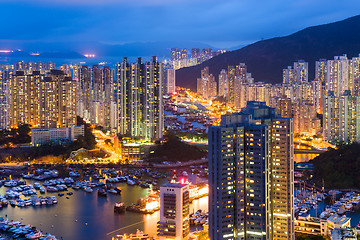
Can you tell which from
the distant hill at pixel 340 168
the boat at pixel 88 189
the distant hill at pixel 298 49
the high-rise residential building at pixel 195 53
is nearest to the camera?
the boat at pixel 88 189

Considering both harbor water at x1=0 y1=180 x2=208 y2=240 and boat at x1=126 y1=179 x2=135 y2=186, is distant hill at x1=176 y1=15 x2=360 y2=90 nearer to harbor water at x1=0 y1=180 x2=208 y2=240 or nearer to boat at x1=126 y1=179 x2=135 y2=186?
boat at x1=126 y1=179 x2=135 y2=186

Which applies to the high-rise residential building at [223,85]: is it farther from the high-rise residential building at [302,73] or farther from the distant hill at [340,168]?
the distant hill at [340,168]

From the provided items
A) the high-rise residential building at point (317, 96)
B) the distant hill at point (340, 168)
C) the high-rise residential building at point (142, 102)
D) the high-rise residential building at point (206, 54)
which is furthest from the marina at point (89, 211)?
the high-rise residential building at point (206, 54)

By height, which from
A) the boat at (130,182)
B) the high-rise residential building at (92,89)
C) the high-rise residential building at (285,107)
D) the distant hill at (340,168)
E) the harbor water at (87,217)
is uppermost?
the high-rise residential building at (92,89)

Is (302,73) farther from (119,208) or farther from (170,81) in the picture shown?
(119,208)

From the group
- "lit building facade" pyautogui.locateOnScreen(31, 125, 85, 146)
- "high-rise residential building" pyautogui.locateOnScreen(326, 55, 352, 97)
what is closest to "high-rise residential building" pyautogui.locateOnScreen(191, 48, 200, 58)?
"high-rise residential building" pyautogui.locateOnScreen(326, 55, 352, 97)

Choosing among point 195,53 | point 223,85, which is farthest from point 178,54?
point 223,85

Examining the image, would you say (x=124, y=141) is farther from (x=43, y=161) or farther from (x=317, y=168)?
(x=317, y=168)
